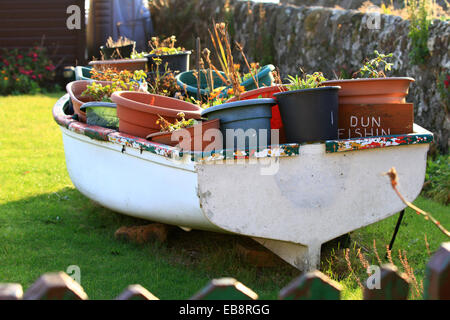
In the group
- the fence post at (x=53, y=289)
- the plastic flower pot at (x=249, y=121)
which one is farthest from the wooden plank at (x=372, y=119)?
the fence post at (x=53, y=289)

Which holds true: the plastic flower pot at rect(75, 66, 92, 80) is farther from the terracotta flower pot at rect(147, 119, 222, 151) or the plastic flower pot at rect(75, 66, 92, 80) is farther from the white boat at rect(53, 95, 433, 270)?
the terracotta flower pot at rect(147, 119, 222, 151)

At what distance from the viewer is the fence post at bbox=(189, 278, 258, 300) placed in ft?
4.39

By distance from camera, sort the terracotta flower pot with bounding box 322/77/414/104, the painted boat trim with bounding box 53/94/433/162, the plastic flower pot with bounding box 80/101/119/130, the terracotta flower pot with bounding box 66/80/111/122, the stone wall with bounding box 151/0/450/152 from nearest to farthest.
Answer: the painted boat trim with bounding box 53/94/433/162, the terracotta flower pot with bounding box 322/77/414/104, the plastic flower pot with bounding box 80/101/119/130, the terracotta flower pot with bounding box 66/80/111/122, the stone wall with bounding box 151/0/450/152

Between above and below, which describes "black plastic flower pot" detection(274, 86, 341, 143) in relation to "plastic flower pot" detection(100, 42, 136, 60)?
below

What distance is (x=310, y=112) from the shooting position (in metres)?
3.03

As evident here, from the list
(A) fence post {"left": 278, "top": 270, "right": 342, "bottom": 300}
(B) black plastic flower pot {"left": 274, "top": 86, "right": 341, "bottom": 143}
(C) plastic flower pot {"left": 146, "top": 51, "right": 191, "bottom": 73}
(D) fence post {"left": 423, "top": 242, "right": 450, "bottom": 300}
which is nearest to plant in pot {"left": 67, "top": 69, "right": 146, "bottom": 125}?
(C) plastic flower pot {"left": 146, "top": 51, "right": 191, "bottom": 73}

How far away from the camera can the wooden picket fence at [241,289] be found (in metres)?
1.32

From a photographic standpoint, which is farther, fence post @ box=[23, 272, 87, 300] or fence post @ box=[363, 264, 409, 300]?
fence post @ box=[363, 264, 409, 300]

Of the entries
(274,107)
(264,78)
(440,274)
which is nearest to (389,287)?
(440,274)

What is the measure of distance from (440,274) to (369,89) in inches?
79.7

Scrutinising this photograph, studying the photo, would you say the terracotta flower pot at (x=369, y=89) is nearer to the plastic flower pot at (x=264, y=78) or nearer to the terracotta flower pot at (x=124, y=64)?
the plastic flower pot at (x=264, y=78)

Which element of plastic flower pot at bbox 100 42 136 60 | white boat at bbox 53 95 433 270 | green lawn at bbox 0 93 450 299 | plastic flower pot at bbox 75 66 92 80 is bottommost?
green lawn at bbox 0 93 450 299
